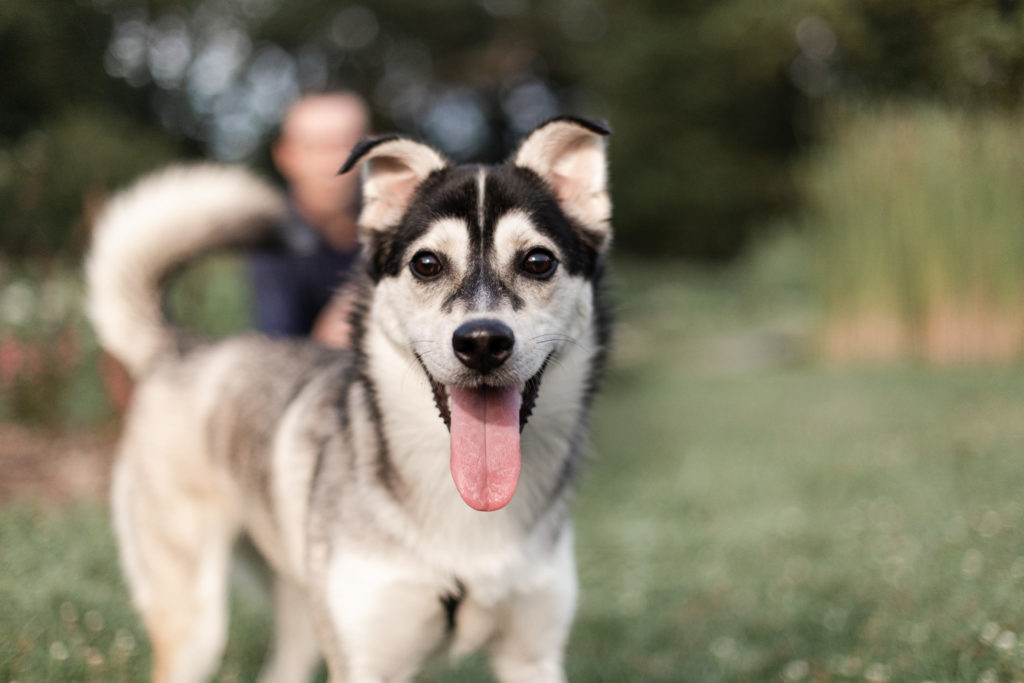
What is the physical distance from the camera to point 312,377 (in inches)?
135

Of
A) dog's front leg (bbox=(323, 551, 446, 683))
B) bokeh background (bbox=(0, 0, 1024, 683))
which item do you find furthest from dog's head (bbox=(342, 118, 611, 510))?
bokeh background (bbox=(0, 0, 1024, 683))

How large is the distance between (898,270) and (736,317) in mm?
9370

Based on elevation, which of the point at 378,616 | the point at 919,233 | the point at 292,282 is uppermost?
the point at 292,282

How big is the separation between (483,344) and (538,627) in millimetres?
1025

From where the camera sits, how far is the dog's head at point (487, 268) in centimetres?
238

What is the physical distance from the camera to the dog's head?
2379 millimetres

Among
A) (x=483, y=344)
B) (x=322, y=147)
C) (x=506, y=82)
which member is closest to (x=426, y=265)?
(x=483, y=344)

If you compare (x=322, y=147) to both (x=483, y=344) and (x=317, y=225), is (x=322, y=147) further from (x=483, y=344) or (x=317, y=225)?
(x=483, y=344)

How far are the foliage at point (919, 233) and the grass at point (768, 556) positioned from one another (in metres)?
0.77

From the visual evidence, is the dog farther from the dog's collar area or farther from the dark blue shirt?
the dark blue shirt

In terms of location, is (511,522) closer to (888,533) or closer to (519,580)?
(519,580)

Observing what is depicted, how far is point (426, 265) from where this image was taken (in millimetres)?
2662

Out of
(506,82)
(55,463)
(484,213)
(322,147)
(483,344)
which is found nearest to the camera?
(483,344)

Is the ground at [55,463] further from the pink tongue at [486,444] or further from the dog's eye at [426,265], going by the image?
the pink tongue at [486,444]
